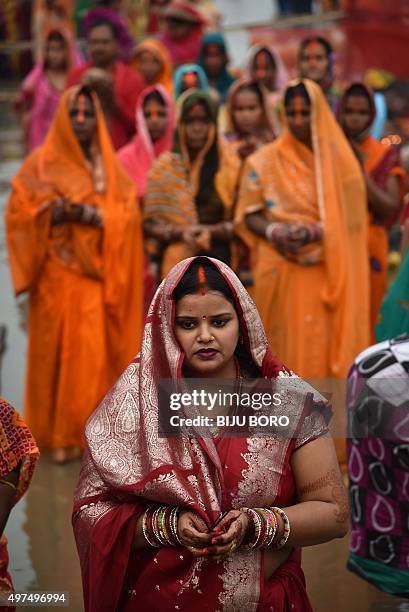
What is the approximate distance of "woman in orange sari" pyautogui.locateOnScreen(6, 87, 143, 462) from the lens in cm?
632

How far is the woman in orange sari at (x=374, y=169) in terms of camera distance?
682cm

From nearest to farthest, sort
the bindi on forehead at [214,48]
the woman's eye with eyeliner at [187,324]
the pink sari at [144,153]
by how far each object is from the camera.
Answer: the woman's eye with eyeliner at [187,324] < the pink sari at [144,153] < the bindi on forehead at [214,48]

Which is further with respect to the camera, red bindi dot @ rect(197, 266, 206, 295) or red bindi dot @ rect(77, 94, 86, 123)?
red bindi dot @ rect(77, 94, 86, 123)

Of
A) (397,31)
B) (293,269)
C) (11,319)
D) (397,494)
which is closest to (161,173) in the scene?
(293,269)

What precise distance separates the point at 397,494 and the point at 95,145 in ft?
9.19

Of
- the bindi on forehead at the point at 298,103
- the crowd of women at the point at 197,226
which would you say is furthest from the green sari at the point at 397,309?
the bindi on forehead at the point at 298,103

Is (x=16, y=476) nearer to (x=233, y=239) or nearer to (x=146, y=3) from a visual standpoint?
(x=233, y=239)

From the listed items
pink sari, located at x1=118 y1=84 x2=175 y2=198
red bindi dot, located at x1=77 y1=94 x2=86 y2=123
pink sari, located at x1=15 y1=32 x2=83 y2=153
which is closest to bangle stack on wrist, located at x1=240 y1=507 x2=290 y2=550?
red bindi dot, located at x1=77 y1=94 x2=86 y2=123

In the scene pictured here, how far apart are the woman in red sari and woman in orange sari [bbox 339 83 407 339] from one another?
3.75m

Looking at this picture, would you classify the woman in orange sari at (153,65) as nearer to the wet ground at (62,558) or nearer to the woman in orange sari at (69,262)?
the woman in orange sari at (69,262)

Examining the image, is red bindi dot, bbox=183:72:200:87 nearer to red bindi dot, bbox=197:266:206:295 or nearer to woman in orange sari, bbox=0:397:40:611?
woman in orange sari, bbox=0:397:40:611

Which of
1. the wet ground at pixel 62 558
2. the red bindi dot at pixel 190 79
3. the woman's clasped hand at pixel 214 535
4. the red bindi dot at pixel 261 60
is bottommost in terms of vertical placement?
the wet ground at pixel 62 558

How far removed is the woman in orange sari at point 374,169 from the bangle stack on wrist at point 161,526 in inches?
155

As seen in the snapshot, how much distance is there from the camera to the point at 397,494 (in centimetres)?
434
